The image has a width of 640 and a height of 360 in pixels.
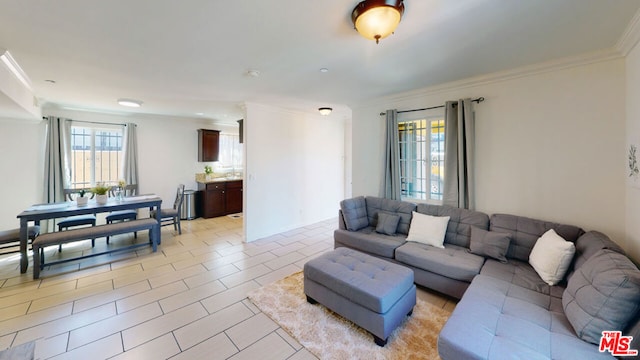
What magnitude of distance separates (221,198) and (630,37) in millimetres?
6923

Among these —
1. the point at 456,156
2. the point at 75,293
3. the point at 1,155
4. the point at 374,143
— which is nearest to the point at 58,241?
the point at 75,293

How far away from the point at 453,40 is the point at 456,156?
164cm

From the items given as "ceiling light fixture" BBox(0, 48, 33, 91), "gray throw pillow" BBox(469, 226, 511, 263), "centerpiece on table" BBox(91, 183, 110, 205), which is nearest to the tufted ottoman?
"gray throw pillow" BBox(469, 226, 511, 263)

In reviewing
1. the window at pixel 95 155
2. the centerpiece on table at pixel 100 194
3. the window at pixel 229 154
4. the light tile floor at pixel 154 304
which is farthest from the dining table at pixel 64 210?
the window at pixel 229 154

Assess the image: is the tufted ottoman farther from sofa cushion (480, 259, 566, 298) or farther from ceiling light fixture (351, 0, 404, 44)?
ceiling light fixture (351, 0, 404, 44)

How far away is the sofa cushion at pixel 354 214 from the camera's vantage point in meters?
3.65

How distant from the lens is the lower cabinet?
6.11m

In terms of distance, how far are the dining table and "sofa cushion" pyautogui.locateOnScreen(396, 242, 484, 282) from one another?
3.98 m

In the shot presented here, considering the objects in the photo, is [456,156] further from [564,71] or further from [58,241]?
[58,241]

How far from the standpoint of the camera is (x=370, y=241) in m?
3.23

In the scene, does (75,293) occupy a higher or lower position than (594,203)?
lower

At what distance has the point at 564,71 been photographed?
258 cm

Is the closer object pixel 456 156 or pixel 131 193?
pixel 456 156

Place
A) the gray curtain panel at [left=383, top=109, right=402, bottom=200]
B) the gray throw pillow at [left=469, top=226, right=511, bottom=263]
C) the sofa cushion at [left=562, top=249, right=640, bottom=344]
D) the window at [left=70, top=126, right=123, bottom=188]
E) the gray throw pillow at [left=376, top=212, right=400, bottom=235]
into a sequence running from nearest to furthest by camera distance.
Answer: the sofa cushion at [left=562, top=249, right=640, bottom=344], the gray throw pillow at [left=469, top=226, right=511, bottom=263], the gray throw pillow at [left=376, top=212, right=400, bottom=235], the gray curtain panel at [left=383, top=109, right=402, bottom=200], the window at [left=70, top=126, right=123, bottom=188]
